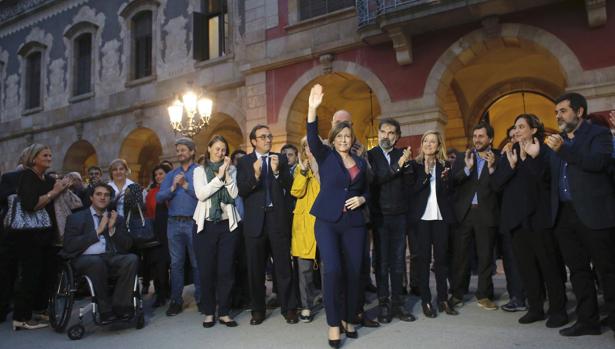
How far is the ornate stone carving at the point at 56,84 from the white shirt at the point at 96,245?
44.2ft

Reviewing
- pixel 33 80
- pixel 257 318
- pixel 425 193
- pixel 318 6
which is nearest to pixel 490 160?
pixel 425 193

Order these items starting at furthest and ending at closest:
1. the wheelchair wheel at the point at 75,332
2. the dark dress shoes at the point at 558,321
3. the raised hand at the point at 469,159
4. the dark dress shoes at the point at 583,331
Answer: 1. the raised hand at the point at 469,159
2. the wheelchair wheel at the point at 75,332
3. the dark dress shoes at the point at 558,321
4. the dark dress shoes at the point at 583,331

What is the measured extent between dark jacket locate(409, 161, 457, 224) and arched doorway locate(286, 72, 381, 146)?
5.56 meters

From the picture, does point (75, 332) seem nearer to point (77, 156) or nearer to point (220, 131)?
point (220, 131)

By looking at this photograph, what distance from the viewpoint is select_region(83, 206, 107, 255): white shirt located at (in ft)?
15.8

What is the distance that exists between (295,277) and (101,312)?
1956 millimetres

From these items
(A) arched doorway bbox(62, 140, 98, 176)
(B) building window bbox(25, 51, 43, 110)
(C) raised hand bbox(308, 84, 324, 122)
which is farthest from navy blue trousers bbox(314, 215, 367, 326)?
(B) building window bbox(25, 51, 43, 110)

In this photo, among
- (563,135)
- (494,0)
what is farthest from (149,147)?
(563,135)

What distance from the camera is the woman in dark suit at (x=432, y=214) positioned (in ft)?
15.4

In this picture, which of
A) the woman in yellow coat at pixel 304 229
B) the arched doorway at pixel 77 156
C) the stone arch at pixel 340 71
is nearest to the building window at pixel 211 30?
the stone arch at pixel 340 71

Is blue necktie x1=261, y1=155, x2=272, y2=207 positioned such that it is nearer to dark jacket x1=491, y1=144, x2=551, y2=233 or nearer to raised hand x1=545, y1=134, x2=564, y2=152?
dark jacket x1=491, y1=144, x2=551, y2=233

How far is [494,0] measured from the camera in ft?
28.4

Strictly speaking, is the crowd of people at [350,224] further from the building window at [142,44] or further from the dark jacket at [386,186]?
the building window at [142,44]

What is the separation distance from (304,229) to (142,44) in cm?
1229
